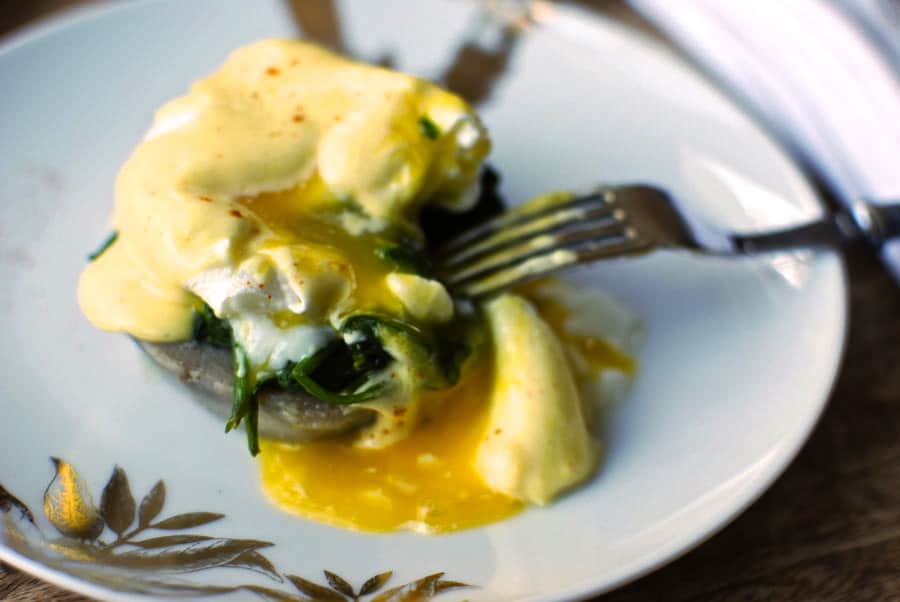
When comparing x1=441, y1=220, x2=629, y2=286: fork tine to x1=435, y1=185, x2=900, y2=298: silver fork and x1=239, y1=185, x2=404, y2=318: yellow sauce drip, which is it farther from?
x1=239, y1=185, x2=404, y2=318: yellow sauce drip

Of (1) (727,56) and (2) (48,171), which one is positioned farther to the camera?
(1) (727,56)

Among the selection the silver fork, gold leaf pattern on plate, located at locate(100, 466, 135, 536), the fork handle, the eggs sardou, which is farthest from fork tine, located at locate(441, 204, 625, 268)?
gold leaf pattern on plate, located at locate(100, 466, 135, 536)

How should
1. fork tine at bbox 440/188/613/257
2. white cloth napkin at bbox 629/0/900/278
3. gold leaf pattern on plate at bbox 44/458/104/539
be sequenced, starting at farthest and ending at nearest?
white cloth napkin at bbox 629/0/900/278
fork tine at bbox 440/188/613/257
gold leaf pattern on plate at bbox 44/458/104/539

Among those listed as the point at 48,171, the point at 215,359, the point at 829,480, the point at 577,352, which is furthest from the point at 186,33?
the point at 829,480

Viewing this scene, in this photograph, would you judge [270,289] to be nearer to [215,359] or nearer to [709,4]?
[215,359]

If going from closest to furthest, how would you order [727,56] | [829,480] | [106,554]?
[106,554], [829,480], [727,56]

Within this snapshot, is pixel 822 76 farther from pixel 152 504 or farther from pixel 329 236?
pixel 152 504
